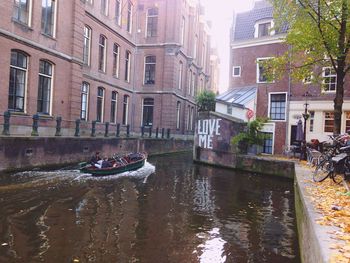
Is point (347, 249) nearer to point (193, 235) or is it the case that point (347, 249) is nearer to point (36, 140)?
point (193, 235)

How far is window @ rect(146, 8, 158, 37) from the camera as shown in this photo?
3400 centimetres

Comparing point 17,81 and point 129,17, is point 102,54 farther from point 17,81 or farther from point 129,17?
point 17,81

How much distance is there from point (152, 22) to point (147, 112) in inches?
347

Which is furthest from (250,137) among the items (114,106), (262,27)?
(114,106)

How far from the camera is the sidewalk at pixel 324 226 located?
11.8 feet

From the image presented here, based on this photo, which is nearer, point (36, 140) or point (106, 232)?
point (106, 232)

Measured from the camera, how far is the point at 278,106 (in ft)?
79.9

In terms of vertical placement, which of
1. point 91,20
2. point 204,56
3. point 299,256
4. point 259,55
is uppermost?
point 204,56

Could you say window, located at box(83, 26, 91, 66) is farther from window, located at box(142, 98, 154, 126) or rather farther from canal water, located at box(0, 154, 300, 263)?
canal water, located at box(0, 154, 300, 263)

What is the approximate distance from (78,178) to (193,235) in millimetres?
7248

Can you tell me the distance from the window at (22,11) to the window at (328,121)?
18128 mm

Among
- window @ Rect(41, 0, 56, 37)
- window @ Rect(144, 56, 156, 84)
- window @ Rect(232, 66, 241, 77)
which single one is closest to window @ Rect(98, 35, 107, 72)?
window @ Rect(41, 0, 56, 37)

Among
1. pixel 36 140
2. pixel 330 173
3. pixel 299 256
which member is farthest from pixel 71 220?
pixel 36 140

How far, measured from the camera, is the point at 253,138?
20062mm
